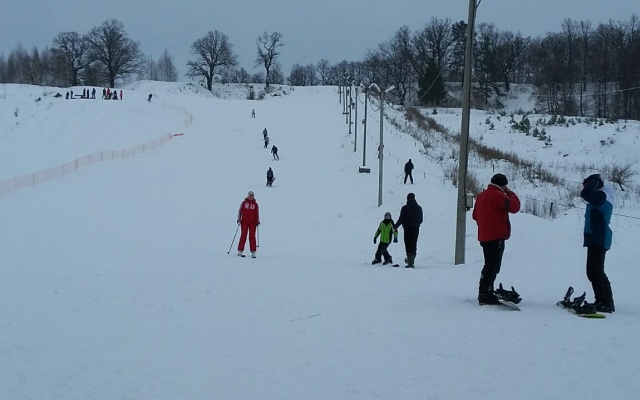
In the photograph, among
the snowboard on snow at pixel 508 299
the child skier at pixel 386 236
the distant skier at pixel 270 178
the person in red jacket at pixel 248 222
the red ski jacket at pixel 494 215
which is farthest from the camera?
the distant skier at pixel 270 178

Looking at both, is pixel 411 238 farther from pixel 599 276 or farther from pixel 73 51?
pixel 73 51

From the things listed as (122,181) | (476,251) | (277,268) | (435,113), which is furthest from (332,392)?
(435,113)

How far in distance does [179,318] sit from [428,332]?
3339 millimetres

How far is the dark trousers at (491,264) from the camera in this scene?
8.60 meters

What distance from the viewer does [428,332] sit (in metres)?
7.29

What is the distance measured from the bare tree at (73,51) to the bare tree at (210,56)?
19888 millimetres

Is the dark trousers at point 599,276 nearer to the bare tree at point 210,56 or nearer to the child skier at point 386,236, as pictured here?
the child skier at point 386,236

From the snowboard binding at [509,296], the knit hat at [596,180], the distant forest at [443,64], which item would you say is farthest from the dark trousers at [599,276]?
the distant forest at [443,64]

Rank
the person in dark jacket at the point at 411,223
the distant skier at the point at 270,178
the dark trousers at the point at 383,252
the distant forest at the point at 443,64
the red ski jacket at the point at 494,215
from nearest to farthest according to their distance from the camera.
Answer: the red ski jacket at the point at 494,215, the person in dark jacket at the point at 411,223, the dark trousers at the point at 383,252, the distant skier at the point at 270,178, the distant forest at the point at 443,64

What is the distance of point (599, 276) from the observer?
26.5ft

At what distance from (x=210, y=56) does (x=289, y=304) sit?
119 metres

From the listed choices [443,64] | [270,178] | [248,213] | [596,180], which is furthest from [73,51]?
[596,180]

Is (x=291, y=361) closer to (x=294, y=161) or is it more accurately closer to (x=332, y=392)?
(x=332, y=392)

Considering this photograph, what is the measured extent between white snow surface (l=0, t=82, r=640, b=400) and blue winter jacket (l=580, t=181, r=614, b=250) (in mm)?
1065
